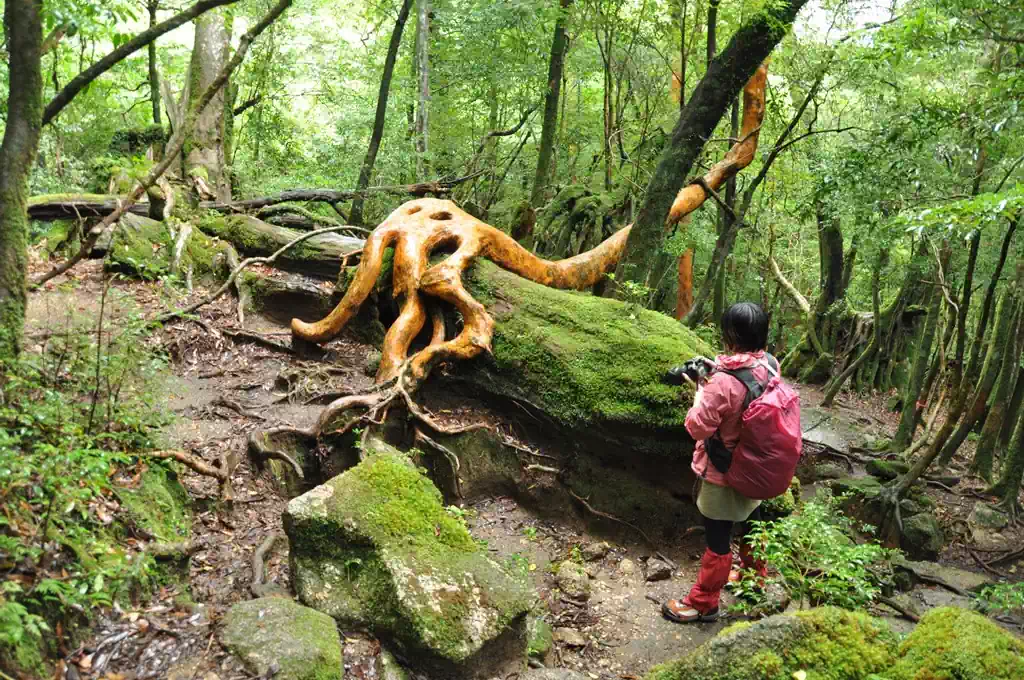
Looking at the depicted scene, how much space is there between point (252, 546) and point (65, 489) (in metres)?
1.57

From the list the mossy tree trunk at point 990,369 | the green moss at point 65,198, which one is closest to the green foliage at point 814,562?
the mossy tree trunk at point 990,369

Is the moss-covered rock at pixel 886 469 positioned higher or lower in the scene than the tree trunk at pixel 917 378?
lower

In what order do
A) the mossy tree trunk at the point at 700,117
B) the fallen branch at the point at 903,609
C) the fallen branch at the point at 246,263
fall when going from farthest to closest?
the fallen branch at the point at 246,263 < the mossy tree trunk at the point at 700,117 < the fallen branch at the point at 903,609

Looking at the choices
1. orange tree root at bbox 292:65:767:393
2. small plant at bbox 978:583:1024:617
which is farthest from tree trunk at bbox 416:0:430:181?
small plant at bbox 978:583:1024:617

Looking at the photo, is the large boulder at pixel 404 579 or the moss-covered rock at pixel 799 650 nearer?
the moss-covered rock at pixel 799 650

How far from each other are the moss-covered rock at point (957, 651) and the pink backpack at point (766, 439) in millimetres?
1898

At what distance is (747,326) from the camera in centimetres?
434

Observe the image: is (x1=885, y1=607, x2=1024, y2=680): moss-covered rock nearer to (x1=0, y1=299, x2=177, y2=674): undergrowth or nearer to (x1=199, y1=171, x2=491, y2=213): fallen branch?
(x1=0, y1=299, x2=177, y2=674): undergrowth

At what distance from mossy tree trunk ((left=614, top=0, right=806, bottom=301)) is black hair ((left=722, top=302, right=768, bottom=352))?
2.95 m

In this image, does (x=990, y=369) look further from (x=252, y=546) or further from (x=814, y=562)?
(x=252, y=546)

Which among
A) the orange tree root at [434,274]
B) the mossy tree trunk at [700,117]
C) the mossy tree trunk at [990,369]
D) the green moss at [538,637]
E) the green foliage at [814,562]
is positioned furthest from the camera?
the mossy tree trunk at [990,369]

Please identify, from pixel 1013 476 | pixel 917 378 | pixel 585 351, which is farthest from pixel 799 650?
pixel 917 378

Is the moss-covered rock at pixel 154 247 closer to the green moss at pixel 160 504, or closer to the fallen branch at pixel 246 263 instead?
the fallen branch at pixel 246 263

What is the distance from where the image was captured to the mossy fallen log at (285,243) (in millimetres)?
9367
